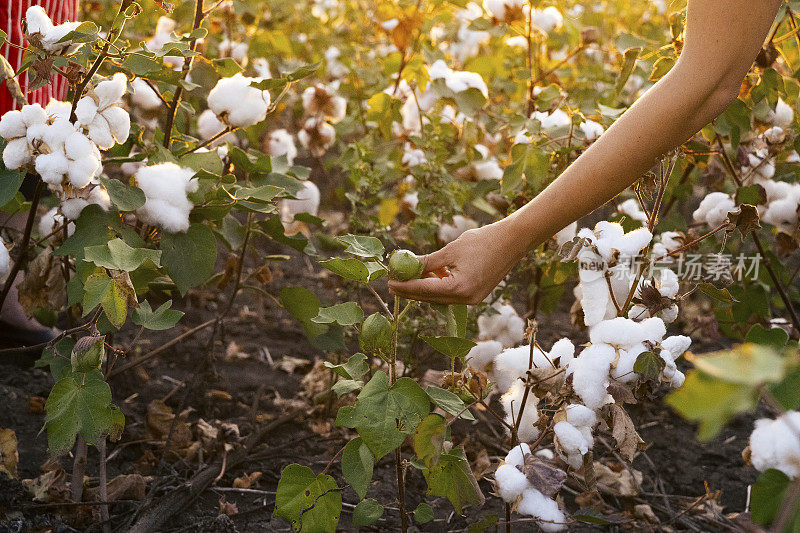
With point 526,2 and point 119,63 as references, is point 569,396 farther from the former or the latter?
point 526,2

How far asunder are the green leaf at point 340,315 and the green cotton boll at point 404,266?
0.28ft

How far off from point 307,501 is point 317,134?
5.21 feet

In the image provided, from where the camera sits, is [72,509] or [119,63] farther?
[72,509]

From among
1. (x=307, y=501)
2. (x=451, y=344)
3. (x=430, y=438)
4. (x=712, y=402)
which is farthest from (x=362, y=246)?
(x=712, y=402)

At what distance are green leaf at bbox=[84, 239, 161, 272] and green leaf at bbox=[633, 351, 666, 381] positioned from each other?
30.1 inches

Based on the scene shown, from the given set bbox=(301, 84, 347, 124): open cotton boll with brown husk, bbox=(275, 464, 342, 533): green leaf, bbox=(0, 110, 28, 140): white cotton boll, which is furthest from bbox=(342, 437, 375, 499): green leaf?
bbox=(301, 84, 347, 124): open cotton boll with brown husk

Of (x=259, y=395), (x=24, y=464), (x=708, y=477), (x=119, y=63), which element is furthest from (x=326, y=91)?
(x=708, y=477)

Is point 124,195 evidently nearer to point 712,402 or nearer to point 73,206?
point 73,206

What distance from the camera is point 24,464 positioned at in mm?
1543

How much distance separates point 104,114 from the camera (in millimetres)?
1245

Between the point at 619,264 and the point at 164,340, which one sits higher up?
the point at 619,264

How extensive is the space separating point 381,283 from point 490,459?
873 millimetres

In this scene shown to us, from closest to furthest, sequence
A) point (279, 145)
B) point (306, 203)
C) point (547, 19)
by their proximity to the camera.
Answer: point (547, 19) → point (306, 203) → point (279, 145)

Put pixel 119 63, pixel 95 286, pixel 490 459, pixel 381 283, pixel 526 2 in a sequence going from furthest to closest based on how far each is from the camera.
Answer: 1. pixel 381 283
2. pixel 526 2
3. pixel 490 459
4. pixel 119 63
5. pixel 95 286
